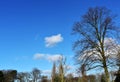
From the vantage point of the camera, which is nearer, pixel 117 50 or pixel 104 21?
pixel 117 50

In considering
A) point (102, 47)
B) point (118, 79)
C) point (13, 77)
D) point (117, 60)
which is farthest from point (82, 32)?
point (13, 77)

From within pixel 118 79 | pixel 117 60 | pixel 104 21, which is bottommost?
pixel 118 79

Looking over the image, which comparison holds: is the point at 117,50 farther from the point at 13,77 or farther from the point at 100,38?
the point at 13,77

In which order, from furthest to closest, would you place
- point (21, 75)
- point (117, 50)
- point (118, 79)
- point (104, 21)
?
point (21, 75) → point (118, 79) → point (104, 21) → point (117, 50)

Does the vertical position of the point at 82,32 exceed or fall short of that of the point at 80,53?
it exceeds it

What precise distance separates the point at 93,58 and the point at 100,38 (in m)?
2.90

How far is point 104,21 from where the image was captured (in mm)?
31391

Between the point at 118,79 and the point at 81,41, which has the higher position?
the point at 81,41

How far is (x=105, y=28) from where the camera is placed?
31141 mm

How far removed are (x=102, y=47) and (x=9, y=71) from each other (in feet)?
283

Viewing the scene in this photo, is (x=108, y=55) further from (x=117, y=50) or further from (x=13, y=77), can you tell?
(x=13, y=77)

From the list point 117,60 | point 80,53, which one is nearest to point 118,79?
point 117,60

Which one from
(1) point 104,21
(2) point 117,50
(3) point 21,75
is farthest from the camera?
(3) point 21,75

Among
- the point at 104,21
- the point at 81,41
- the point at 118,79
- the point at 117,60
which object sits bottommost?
the point at 118,79
